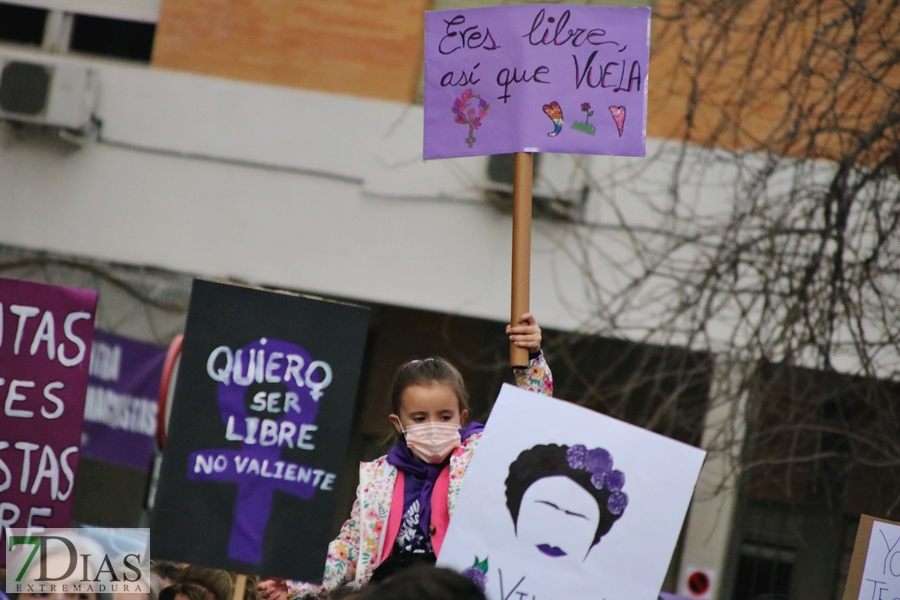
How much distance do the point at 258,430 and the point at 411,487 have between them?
0.47 m

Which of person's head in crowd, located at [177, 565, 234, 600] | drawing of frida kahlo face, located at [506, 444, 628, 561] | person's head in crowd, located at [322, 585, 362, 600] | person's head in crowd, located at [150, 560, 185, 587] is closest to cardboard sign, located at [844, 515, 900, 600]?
drawing of frida kahlo face, located at [506, 444, 628, 561]

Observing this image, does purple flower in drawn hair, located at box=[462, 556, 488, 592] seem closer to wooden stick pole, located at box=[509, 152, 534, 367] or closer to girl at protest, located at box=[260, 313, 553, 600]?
girl at protest, located at box=[260, 313, 553, 600]

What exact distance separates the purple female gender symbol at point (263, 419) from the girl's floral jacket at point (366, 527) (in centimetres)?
17

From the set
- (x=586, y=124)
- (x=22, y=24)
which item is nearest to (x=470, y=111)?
(x=586, y=124)

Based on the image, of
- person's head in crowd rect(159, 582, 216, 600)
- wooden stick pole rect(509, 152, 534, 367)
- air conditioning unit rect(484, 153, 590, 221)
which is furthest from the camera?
air conditioning unit rect(484, 153, 590, 221)

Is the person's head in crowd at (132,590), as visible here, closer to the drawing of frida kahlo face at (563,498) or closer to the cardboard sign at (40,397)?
the cardboard sign at (40,397)

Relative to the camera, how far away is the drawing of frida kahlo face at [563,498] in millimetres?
3285

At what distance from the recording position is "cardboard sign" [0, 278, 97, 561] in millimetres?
4070

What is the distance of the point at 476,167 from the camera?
9.51 m

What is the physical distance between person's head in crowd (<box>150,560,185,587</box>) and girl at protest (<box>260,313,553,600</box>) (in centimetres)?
107

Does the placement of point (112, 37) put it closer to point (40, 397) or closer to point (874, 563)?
point (40, 397)

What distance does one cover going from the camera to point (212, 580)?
4270 millimetres

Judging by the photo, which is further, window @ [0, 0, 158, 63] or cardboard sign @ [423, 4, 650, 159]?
window @ [0, 0, 158, 63]

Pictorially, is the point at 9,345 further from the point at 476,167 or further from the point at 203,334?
the point at 476,167
